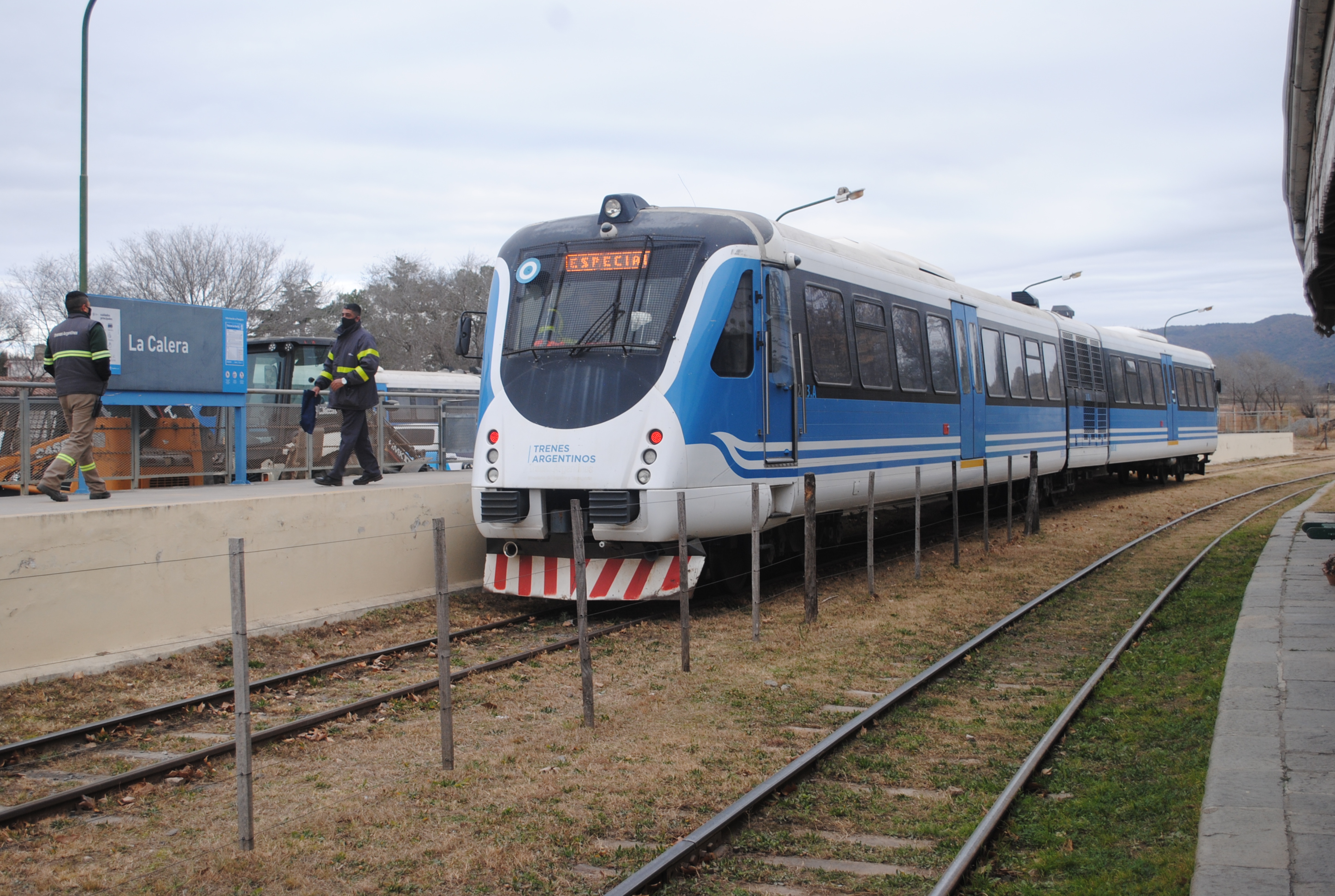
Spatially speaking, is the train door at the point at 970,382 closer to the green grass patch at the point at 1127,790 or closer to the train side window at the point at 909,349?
the train side window at the point at 909,349

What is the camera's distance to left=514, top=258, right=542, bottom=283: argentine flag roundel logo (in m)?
10.6

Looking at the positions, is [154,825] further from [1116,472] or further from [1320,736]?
[1116,472]

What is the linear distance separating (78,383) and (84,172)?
900 centimetres

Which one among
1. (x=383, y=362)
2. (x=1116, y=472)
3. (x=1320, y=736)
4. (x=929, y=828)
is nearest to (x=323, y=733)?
(x=929, y=828)

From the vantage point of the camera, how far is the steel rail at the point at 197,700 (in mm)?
6238

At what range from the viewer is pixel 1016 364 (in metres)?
18.0

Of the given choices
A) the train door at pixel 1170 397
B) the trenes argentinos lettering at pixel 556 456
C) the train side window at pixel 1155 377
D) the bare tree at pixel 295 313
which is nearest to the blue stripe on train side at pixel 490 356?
the trenes argentinos lettering at pixel 556 456

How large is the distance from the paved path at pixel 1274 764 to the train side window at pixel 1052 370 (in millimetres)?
9766

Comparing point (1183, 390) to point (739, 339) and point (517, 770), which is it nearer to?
point (739, 339)

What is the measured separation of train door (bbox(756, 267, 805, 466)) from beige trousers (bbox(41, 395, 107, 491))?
5.61 m

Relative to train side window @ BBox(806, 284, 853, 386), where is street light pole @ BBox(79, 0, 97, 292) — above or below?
above

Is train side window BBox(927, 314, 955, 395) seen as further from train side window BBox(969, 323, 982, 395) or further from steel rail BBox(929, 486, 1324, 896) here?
steel rail BBox(929, 486, 1324, 896)

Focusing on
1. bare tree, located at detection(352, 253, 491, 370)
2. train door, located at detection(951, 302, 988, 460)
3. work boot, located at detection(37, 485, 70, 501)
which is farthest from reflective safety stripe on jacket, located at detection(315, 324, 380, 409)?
bare tree, located at detection(352, 253, 491, 370)

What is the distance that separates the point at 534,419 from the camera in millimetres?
10172
